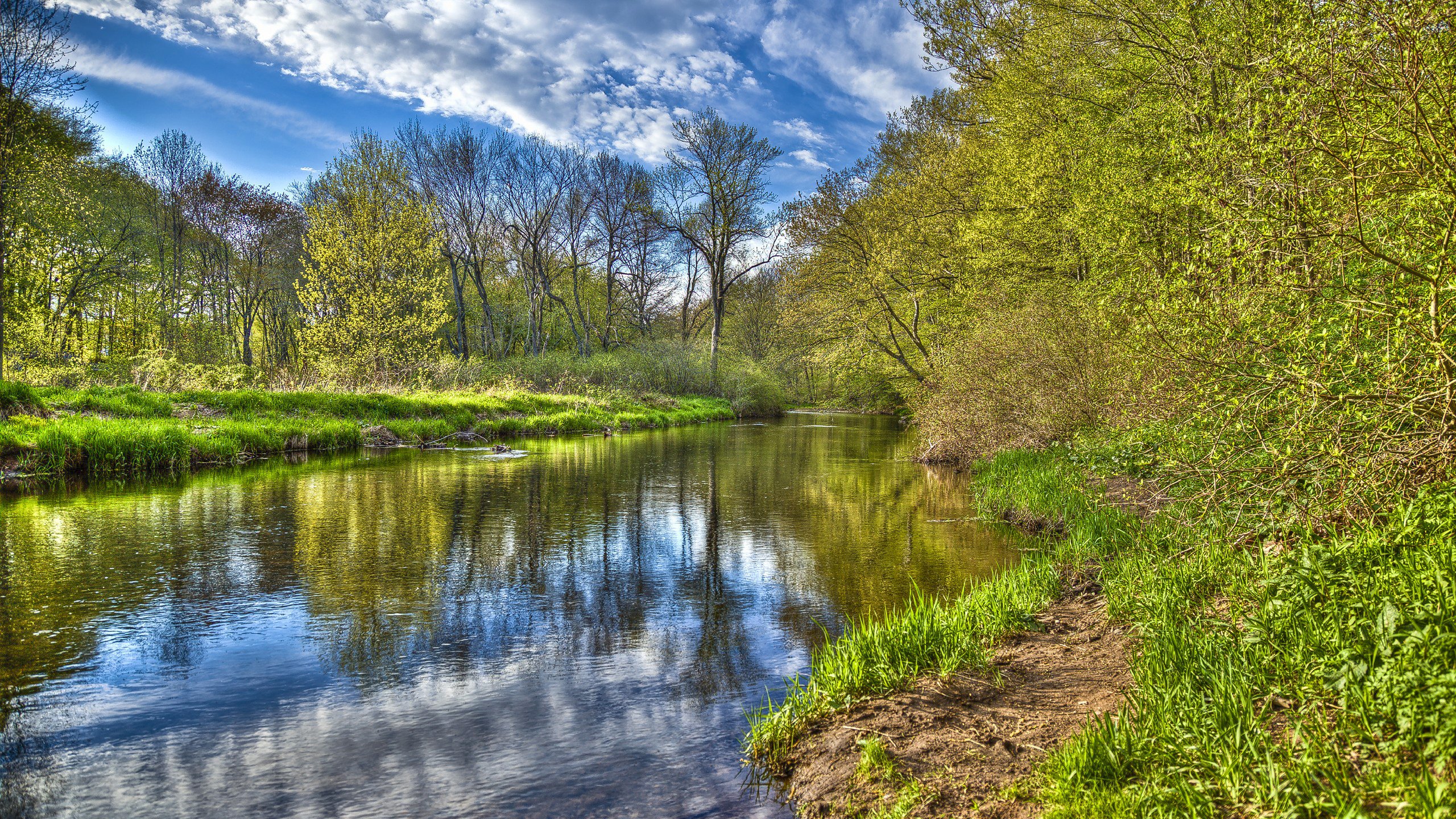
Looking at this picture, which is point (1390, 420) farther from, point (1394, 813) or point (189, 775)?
point (189, 775)

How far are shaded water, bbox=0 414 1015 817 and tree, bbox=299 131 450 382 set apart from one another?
43.1ft

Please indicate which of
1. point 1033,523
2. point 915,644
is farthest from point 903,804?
point 1033,523

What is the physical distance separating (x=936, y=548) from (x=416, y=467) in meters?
11.2

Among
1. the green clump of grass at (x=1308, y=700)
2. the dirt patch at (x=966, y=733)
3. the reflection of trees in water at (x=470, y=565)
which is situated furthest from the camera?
the reflection of trees in water at (x=470, y=565)

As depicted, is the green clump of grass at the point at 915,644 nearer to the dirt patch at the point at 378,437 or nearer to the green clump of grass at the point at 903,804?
the green clump of grass at the point at 903,804

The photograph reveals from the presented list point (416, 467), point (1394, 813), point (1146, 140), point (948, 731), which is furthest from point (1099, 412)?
point (416, 467)

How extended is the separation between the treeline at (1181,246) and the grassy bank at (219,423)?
1099 centimetres

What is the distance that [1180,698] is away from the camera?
10.1ft

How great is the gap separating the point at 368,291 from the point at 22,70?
976 centimetres

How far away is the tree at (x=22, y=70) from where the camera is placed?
1625cm

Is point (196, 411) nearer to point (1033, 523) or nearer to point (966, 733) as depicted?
point (1033, 523)

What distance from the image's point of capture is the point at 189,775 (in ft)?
11.1

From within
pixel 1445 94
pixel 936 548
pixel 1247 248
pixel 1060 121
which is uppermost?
pixel 1060 121

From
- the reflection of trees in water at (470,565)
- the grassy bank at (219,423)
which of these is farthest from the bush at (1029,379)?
the grassy bank at (219,423)
